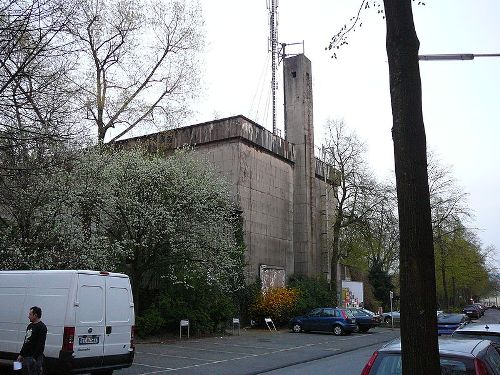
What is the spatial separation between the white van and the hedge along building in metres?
17.7

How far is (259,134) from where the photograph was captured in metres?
35.5

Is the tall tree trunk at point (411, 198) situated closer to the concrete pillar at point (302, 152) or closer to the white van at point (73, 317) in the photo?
the white van at point (73, 317)

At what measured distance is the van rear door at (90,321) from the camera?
10930 mm

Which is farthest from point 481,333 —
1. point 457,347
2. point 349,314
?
point 349,314

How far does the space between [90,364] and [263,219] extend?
24.4 meters

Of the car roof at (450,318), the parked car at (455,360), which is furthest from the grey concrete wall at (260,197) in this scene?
the parked car at (455,360)

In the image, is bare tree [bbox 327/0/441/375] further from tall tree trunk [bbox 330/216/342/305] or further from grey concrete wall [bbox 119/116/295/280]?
tall tree trunk [bbox 330/216/342/305]

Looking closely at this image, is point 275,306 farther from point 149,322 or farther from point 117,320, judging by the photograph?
point 117,320

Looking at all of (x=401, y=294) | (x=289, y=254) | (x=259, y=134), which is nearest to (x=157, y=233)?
(x=259, y=134)

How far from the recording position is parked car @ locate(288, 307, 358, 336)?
30500mm

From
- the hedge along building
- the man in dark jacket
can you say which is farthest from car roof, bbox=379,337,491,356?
the hedge along building

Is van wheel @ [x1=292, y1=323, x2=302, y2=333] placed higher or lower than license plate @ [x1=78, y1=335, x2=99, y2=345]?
lower

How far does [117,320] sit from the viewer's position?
12.0 m

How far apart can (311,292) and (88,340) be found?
2679 cm
